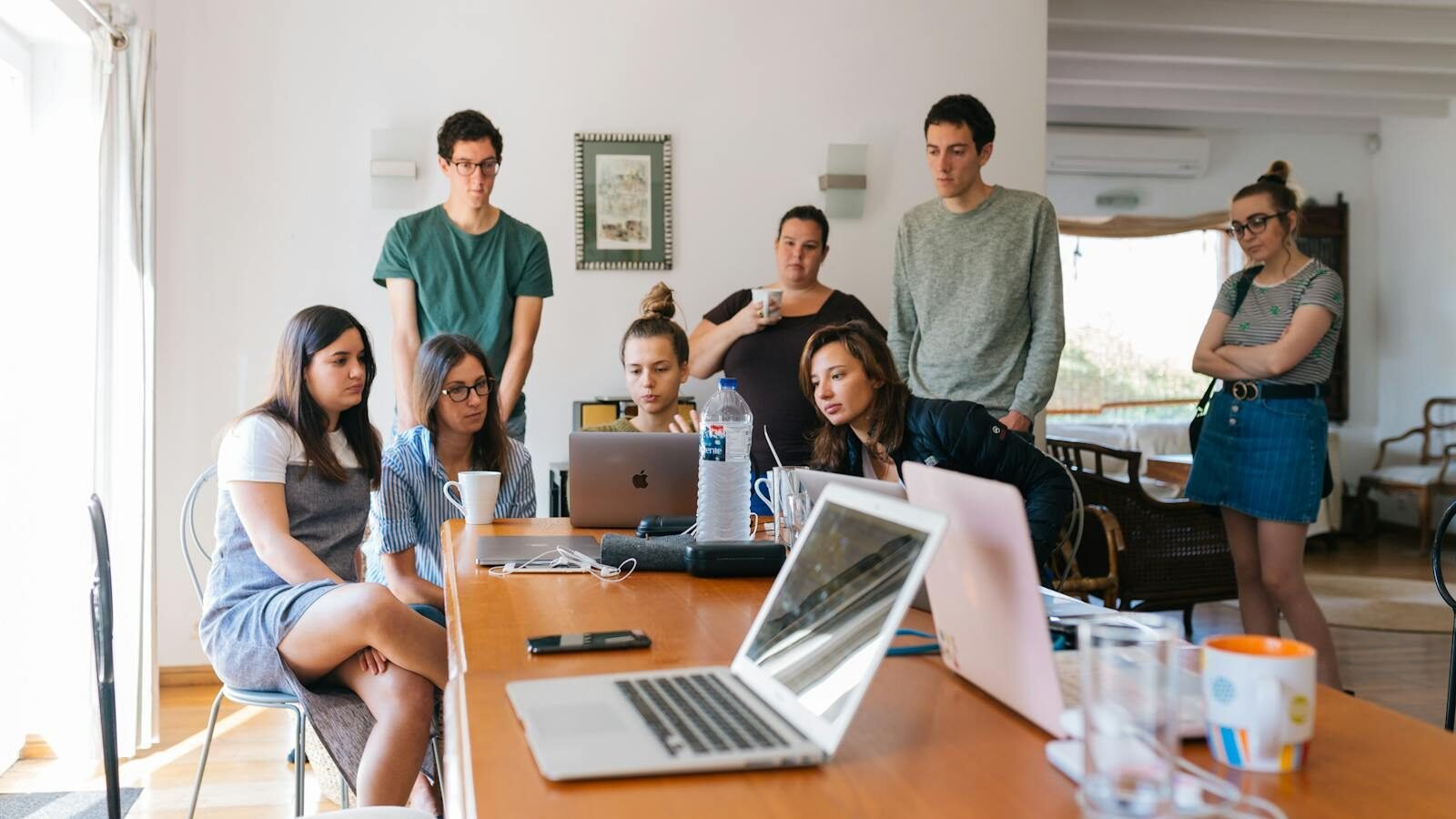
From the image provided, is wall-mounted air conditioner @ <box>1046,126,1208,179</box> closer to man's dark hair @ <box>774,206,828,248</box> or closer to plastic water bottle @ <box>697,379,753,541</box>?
man's dark hair @ <box>774,206,828,248</box>

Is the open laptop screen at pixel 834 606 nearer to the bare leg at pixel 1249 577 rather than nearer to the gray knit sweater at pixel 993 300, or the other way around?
the gray knit sweater at pixel 993 300

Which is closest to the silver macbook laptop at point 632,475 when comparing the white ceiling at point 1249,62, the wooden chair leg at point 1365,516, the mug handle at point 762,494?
the mug handle at point 762,494

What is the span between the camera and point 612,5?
4.23 meters

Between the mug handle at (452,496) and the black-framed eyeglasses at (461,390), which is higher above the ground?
the black-framed eyeglasses at (461,390)

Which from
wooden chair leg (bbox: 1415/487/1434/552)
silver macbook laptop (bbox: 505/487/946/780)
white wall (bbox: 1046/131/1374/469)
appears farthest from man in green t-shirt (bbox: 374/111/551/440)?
wooden chair leg (bbox: 1415/487/1434/552)

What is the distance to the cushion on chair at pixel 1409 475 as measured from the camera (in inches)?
279

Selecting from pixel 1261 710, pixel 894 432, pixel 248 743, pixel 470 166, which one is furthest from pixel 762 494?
pixel 248 743

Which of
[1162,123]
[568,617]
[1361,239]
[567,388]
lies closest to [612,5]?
[567,388]

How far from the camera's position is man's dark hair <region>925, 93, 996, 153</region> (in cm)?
296

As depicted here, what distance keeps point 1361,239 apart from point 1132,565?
5062 millimetres

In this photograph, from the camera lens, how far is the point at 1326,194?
7.98 m

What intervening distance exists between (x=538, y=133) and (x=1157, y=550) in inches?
108

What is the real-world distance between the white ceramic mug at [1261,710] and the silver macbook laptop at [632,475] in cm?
143

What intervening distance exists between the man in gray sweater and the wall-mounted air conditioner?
479 centimetres
